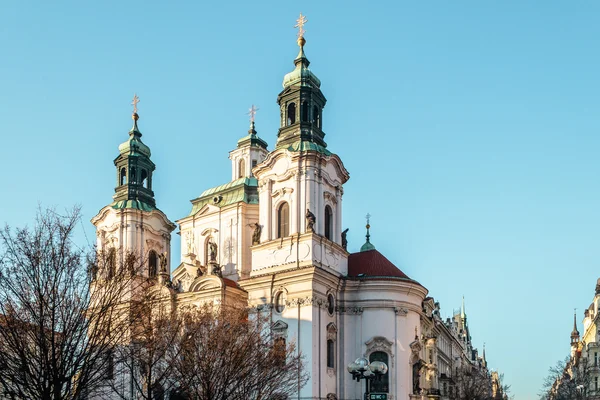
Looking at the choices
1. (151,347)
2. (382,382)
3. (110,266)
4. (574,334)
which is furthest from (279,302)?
(574,334)

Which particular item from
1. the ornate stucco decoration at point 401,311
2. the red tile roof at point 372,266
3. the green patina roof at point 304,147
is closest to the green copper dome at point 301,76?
the green patina roof at point 304,147

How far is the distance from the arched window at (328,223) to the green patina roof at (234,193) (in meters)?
8.08

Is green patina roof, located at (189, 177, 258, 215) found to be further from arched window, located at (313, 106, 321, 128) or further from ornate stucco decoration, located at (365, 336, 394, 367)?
ornate stucco decoration, located at (365, 336, 394, 367)

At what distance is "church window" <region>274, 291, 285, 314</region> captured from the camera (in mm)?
45594

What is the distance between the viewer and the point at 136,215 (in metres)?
56.2

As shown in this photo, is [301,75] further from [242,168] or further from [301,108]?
[242,168]

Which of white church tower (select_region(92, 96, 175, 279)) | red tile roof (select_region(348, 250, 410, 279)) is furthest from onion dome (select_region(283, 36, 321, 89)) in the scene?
white church tower (select_region(92, 96, 175, 279))

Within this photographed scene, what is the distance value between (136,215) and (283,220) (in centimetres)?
1381

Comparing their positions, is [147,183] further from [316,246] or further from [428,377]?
[428,377]

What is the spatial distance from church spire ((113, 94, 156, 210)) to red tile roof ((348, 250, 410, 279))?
16.8 m

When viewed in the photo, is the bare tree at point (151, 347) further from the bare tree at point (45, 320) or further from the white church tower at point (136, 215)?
the white church tower at point (136, 215)

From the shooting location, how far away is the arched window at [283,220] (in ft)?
156

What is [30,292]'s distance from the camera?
73.4 feet

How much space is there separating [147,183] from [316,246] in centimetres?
1877
